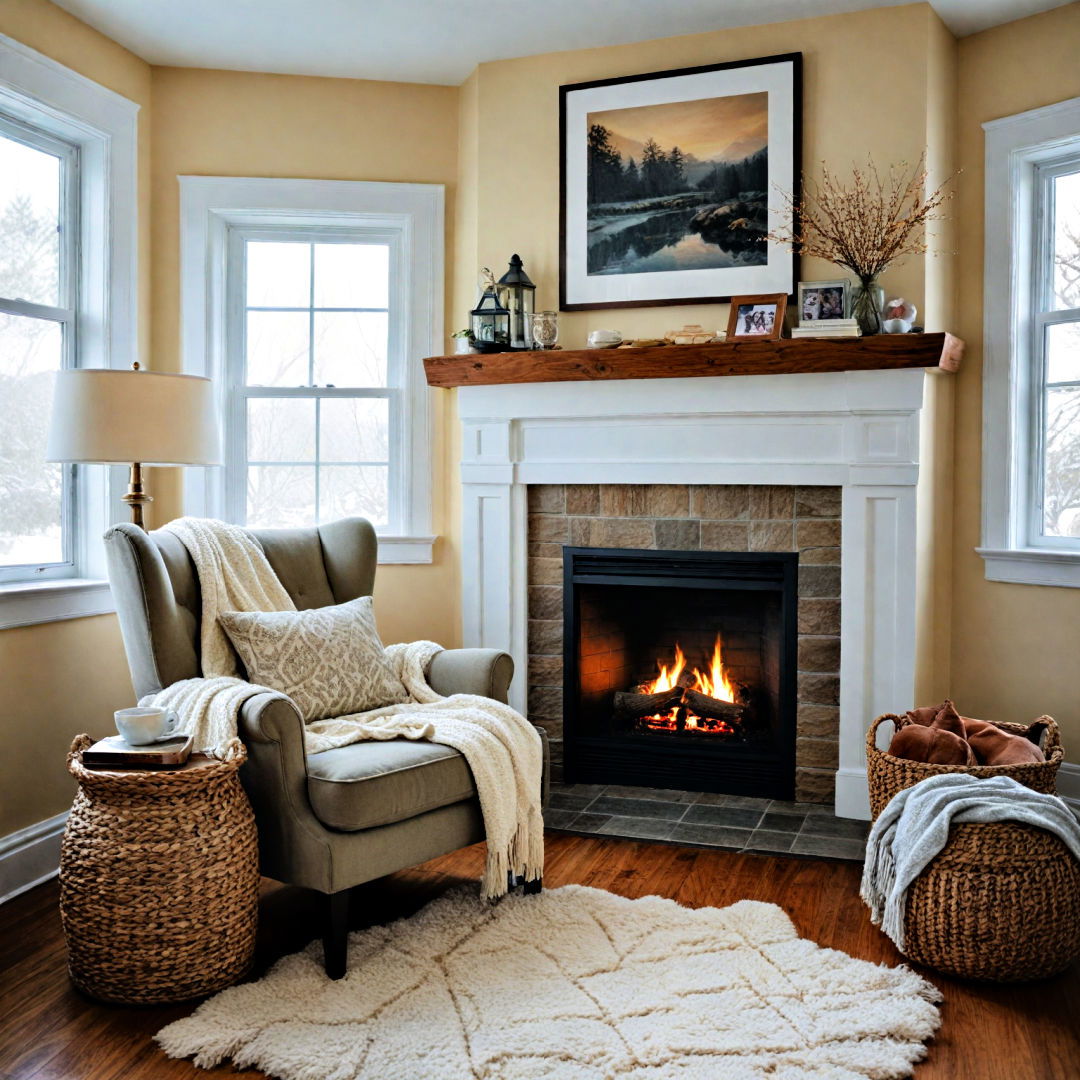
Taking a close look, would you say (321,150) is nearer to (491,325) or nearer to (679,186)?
(491,325)

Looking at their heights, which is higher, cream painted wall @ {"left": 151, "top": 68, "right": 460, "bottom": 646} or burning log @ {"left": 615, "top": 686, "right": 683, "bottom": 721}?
cream painted wall @ {"left": 151, "top": 68, "right": 460, "bottom": 646}

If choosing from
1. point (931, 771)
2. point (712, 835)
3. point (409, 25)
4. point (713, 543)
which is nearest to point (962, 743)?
point (931, 771)

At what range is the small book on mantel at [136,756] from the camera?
2.30 metres

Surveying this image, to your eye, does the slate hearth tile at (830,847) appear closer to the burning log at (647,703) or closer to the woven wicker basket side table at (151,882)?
the burning log at (647,703)

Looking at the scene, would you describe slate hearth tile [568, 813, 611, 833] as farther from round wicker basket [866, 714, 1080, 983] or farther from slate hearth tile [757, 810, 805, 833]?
round wicker basket [866, 714, 1080, 983]

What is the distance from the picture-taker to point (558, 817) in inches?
141

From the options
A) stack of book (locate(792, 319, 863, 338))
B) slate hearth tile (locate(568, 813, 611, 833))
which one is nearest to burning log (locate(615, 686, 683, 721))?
slate hearth tile (locate(568, 813, 611, 833))

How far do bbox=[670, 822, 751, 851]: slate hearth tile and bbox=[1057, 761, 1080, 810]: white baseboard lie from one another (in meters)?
1.10

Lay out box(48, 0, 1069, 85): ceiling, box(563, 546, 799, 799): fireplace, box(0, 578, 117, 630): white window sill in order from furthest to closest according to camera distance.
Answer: box(563, 546, 799, 799): fireplace
box(48, 0, 1069, 85): ceiling
box(0, 578, 117, 630): white window sill

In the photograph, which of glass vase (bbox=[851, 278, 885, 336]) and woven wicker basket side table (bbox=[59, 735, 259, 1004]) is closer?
woven wicker basket side table (bbox=[59, 735, 259, 1004])

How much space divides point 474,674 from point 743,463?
3.98ft

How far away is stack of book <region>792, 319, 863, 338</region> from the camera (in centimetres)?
338

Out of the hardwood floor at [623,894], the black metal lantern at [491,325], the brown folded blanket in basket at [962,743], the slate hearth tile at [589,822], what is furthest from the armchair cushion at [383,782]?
the black metal lantern at [491,325]

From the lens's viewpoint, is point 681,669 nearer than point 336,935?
No
